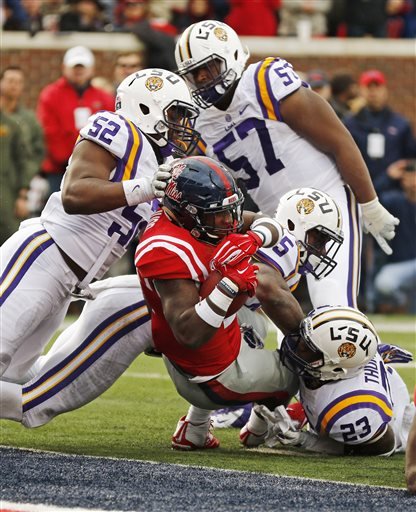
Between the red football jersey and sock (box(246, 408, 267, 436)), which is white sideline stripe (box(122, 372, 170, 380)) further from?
the red football jersey

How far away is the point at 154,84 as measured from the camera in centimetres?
533

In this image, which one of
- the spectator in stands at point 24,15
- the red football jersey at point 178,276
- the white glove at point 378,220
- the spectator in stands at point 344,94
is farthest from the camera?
the spectator in stands at point 24,15

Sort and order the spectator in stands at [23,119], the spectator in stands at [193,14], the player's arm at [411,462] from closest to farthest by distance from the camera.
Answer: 1. the player's arm at [411,462]
2. the spectator in stands at [23,119]
3. the spectator in stands at [193,14]

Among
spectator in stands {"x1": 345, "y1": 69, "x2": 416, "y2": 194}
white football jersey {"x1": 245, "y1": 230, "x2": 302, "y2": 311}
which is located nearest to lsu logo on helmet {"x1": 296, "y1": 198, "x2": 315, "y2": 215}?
white football jersey {"x1": 245, "y1": 230, "x2": 302, "y2": 311}

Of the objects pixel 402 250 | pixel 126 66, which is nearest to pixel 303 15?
pixel 402 250

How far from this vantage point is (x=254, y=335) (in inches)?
219

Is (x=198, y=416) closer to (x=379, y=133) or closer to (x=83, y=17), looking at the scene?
(x=379, y=133)

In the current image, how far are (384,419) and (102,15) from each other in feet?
30.0

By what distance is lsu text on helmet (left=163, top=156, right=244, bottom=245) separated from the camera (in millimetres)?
4840

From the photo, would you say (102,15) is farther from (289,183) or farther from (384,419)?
(384,419)

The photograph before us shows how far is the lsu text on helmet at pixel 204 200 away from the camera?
15.9ft

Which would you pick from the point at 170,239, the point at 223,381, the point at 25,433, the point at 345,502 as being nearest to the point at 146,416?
the point at 25,433

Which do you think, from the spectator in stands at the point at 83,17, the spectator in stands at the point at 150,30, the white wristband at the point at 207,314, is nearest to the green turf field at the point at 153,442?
the white wristband at the point at 207,314

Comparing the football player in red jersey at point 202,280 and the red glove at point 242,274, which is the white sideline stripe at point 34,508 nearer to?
the football player in red jersey at point 202,280
